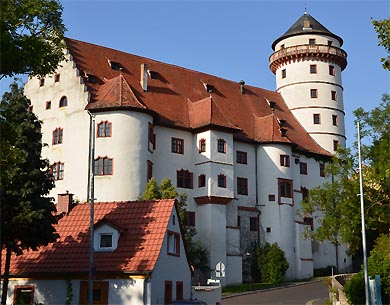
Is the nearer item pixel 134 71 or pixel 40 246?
pixel 40 246

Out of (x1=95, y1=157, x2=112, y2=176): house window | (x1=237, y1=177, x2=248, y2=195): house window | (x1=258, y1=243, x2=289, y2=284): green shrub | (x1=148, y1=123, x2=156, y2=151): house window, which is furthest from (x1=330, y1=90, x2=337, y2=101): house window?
(x1=95, y1=157, x2=112, y2=176): house window

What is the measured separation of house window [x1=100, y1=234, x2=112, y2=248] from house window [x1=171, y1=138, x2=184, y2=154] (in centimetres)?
2176

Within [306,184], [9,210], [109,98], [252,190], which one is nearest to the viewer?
[9,210]

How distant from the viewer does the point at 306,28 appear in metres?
65.4

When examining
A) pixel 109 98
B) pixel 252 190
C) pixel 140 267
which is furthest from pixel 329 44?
pixel 140 267

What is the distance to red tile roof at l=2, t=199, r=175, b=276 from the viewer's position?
1099 inches

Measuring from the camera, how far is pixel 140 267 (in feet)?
89.6

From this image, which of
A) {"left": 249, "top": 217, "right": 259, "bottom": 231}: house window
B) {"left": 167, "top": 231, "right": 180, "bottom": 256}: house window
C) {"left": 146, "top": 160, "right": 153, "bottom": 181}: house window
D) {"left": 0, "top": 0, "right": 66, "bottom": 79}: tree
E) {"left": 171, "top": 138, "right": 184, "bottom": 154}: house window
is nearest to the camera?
{"left": 0, "top": 0, "right": 66, "bottom": 79}: tree

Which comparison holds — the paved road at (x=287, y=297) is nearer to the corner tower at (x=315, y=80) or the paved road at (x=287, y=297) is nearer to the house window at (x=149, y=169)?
the house window at (x=149, y=169)

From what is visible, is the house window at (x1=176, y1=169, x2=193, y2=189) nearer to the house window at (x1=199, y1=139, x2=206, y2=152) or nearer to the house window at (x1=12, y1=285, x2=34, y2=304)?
the house window at (x1=199, y1=139, x2=206, y2=152)

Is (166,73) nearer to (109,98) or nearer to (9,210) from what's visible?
(109,98)

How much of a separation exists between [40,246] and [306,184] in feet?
115

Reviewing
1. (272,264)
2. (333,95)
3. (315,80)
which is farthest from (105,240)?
(333,95)

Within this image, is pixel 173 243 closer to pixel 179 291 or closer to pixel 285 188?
pixel 179 291
